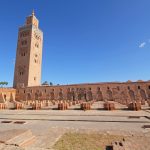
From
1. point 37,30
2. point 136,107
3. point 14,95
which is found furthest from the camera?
point 37,30

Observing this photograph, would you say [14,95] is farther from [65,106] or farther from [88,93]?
[65,106]

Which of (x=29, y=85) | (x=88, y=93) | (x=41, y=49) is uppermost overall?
(x=41, y=49)

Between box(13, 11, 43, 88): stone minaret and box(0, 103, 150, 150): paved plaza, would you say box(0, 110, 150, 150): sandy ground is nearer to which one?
box(0, 103, 150, 150): paved plaza

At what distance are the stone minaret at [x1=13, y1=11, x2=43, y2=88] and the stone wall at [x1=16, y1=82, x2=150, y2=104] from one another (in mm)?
5174

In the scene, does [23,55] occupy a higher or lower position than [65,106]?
higher

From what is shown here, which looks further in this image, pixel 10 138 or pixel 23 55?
pixel 23 55

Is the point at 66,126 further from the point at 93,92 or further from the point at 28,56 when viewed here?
the point at 28,56

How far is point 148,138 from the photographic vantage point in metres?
4.71

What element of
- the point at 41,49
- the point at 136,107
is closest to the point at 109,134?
the point at 136,107

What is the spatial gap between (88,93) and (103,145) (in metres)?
36.5

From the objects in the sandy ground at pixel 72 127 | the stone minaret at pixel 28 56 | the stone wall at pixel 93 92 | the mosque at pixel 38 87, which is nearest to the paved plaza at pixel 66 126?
the sandy ground at pixel 72 127

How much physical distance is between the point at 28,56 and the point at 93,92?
24818 millimetres

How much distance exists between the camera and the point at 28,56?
165 ft

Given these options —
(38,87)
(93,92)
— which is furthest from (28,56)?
(93,92)
